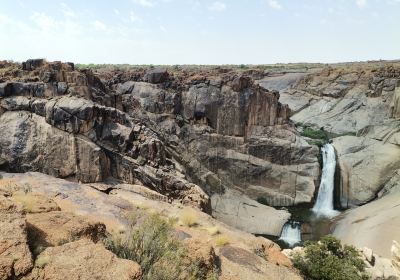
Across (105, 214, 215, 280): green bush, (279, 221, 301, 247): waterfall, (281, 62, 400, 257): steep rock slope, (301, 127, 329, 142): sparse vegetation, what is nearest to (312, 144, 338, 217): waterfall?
(281, 62, 400, 257): steep rock slope

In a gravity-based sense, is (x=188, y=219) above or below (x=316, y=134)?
above

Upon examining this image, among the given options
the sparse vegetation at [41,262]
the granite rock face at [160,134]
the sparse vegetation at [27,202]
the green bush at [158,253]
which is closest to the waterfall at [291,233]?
the granite rock face at [160,134]

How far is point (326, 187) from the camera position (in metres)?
44.5

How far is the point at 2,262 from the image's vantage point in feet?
22.2

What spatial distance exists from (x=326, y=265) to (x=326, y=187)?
31.2m

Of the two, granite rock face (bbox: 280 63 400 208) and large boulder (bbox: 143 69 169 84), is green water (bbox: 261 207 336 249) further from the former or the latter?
large boulder (bbox: 143 69 169 84)

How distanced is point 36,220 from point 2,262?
10.4 ft

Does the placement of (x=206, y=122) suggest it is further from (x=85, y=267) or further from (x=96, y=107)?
(x=85, y=267)

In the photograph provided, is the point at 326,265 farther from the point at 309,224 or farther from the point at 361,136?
the point at 361,136

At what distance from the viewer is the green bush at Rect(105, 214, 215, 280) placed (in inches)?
346

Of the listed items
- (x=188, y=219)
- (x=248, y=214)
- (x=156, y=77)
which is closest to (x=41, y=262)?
(x=188, y=219)

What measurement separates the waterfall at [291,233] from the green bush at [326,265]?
1912cm

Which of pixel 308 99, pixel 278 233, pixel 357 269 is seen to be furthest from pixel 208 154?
pixel 308 99

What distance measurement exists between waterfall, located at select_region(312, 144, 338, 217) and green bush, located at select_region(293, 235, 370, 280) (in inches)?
989
